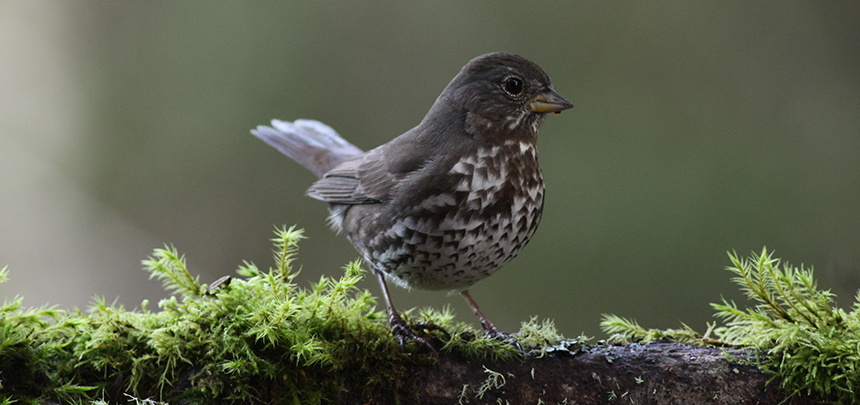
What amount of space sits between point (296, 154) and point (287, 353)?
285cm

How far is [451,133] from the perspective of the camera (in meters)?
3.37

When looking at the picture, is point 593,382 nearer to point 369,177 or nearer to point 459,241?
point 459,241

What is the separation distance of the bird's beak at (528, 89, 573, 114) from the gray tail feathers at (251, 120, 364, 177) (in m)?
1.62

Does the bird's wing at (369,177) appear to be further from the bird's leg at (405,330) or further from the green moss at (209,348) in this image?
the green moss at (209,348)

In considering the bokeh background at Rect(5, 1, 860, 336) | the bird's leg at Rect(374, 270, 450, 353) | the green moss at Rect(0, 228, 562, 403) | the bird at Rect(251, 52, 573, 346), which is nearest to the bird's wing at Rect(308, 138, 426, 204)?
the bird at Rect(251, 52, 573, 346)

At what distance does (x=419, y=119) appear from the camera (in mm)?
7133

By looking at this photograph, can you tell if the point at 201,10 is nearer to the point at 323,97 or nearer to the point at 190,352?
the point at 323,97

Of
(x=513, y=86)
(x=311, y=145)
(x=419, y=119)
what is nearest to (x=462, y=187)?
(x=513, y=86)

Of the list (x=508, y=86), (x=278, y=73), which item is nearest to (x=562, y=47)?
(x=278, y=73)

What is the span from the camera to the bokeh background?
6449 millimetres

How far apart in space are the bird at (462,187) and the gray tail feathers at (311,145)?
1.01 meters

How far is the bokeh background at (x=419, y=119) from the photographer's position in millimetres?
6449

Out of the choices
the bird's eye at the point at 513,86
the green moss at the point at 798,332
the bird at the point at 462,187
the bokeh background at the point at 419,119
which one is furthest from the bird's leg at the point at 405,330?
the bokeh background at the point at 419,119

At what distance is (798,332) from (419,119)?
16.7 feet
